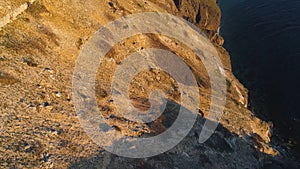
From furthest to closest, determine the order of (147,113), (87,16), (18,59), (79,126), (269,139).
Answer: (269,139) → (87,16) → (147,113) → (18,59) → (79,126)

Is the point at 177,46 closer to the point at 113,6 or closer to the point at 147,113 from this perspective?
the point at 113,6

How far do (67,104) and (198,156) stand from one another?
23123 millimetres

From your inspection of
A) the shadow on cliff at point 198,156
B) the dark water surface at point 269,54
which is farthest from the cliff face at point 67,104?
the dark water surface at point 269,54

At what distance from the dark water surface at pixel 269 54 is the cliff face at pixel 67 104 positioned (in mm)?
7489

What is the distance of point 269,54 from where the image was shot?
91.7 m

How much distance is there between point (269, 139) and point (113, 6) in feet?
165

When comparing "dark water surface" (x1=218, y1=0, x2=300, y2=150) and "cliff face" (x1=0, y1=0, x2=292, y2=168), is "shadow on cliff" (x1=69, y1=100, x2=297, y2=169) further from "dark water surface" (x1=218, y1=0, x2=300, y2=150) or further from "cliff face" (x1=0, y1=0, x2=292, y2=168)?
"dark water surface" (x1=218, y1=0, x2=300, y2=150)

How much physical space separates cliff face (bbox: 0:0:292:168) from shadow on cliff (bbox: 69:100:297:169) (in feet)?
0.48

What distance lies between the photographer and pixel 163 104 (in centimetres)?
5000

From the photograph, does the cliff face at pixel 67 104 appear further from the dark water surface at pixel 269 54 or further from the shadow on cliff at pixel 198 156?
the dark water surface at pixel 269 54

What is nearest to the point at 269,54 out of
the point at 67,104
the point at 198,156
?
the point at 198,156

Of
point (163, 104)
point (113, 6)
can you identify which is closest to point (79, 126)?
point (163, 104)

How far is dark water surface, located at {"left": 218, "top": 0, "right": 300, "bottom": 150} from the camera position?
71188 millimetres

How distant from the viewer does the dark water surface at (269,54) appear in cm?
7119
